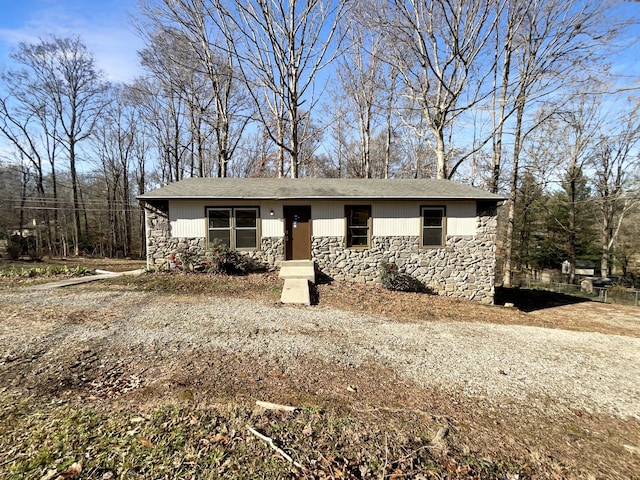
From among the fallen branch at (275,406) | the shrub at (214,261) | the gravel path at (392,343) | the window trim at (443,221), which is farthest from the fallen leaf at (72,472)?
the window trim at (443,221)

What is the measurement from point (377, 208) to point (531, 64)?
11.1 metres

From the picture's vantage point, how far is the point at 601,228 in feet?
67.0

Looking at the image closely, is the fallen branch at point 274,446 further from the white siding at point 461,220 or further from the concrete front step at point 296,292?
the white siding at point 461,220

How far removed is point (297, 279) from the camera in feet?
27.9

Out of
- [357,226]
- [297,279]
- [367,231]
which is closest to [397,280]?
[367,231]

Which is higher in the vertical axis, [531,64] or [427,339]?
[531,64]

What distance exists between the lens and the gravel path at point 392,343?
11.7 feet

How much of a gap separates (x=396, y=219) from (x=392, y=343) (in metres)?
5.94

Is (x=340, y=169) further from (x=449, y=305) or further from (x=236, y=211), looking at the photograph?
(x=449, y=305)

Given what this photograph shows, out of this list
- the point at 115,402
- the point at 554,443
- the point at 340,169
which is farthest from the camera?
the point at 340,169

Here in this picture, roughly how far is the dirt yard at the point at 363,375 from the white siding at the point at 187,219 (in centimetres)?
320

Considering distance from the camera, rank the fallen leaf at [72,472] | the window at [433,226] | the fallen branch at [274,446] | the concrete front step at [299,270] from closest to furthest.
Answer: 1. the fallen leaf at [72,472]
2. the fallen branch at [274,446]
3. the concrete front step at [299,270]
4. the window at [433,226]

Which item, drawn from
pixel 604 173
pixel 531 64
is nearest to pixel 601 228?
pixel 604 173

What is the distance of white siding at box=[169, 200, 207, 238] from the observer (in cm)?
934
